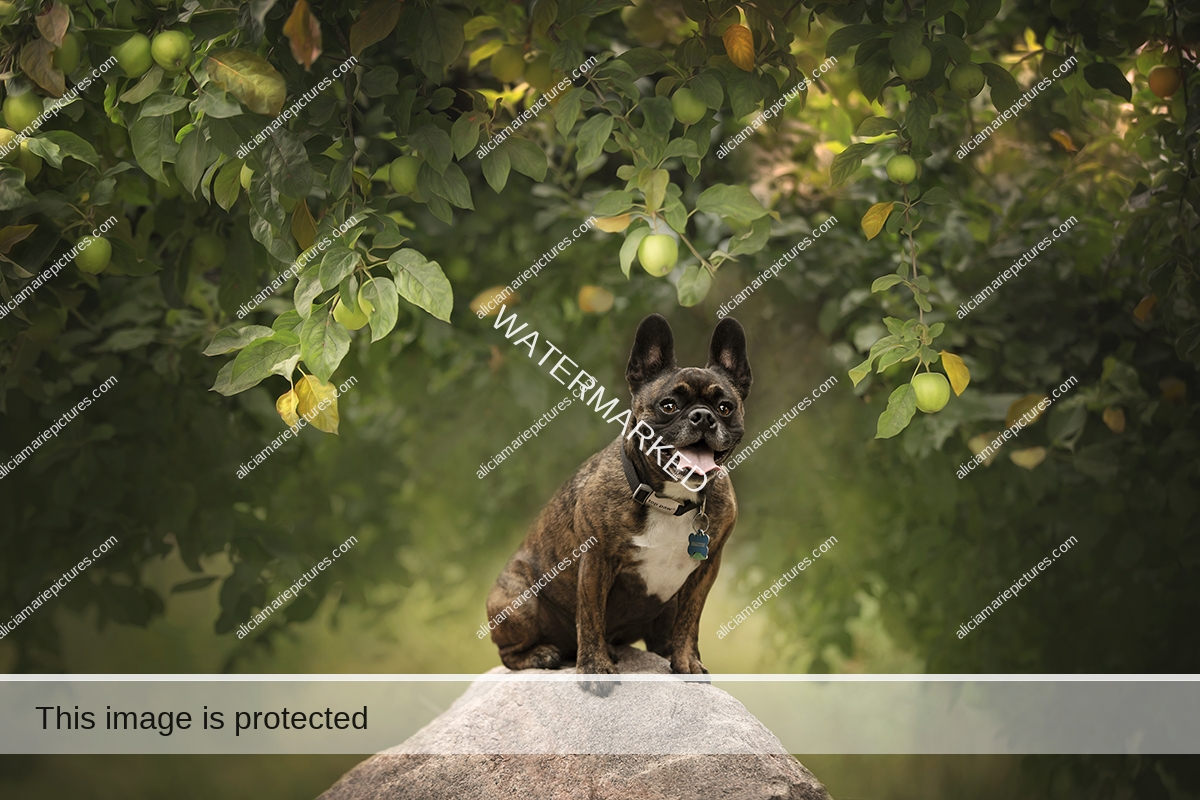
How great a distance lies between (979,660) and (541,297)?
2760 mm

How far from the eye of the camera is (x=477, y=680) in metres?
2.82

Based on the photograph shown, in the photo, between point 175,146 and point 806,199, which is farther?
point 806,199

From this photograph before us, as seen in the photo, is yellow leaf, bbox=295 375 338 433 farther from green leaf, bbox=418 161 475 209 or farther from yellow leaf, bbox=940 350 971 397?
yellow leaf, bbox=940 350 971 397

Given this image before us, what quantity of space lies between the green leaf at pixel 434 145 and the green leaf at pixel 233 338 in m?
0.53

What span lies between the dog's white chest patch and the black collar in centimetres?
2

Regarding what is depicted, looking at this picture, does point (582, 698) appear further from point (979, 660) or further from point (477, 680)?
point (979, 660)

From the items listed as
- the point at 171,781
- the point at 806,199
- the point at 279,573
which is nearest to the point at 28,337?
the point at 279,573

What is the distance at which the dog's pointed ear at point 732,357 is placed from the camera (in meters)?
2.36

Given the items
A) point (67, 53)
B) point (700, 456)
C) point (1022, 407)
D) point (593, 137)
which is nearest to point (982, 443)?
point (1022, 407)

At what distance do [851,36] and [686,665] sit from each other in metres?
1.66

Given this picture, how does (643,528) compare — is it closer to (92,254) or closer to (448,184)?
(448,184)

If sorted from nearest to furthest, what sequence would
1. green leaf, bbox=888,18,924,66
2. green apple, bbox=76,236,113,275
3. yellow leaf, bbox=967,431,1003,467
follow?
green leaf, bbox=888,18,924,66
green apple, bbox=76,236,113,275
yellow leaf, bbox=967,431,1003,467

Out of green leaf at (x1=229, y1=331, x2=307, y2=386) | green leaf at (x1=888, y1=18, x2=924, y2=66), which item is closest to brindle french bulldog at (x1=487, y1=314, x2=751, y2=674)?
green leaf at (x1=888, y1=18, x2=924, y2=66)

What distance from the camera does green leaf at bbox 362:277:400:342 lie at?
192cm
